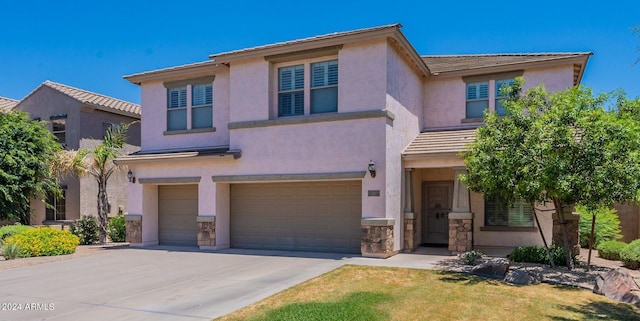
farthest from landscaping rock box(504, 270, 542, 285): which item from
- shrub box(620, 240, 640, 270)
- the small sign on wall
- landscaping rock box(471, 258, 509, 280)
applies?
the small sign on wall

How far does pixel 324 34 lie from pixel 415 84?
3.96 m

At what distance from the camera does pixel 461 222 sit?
44.4 ft

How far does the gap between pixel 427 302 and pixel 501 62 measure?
35.9ft

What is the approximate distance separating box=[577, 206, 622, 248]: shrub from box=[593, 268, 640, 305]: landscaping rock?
6653 mm

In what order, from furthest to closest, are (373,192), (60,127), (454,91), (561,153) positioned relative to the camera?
(60,127) → (454,91) → (373,192) → (561,153)

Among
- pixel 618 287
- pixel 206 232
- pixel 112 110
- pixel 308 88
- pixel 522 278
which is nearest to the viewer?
pixel 618 287

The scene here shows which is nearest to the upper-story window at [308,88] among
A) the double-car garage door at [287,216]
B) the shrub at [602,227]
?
the double-car garage door at [287,216]

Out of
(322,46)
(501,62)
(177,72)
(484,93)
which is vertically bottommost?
(484,93)

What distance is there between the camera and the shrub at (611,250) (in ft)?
44.2

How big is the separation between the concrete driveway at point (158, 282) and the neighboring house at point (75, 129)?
8.99 meters

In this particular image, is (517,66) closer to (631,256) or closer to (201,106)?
(631,256)

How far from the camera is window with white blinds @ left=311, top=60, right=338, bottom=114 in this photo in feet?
46.1

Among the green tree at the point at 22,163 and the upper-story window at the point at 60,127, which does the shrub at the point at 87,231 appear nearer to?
the green tree at the point at 22,163

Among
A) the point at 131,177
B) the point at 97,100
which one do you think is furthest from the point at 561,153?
the point at 97,100
